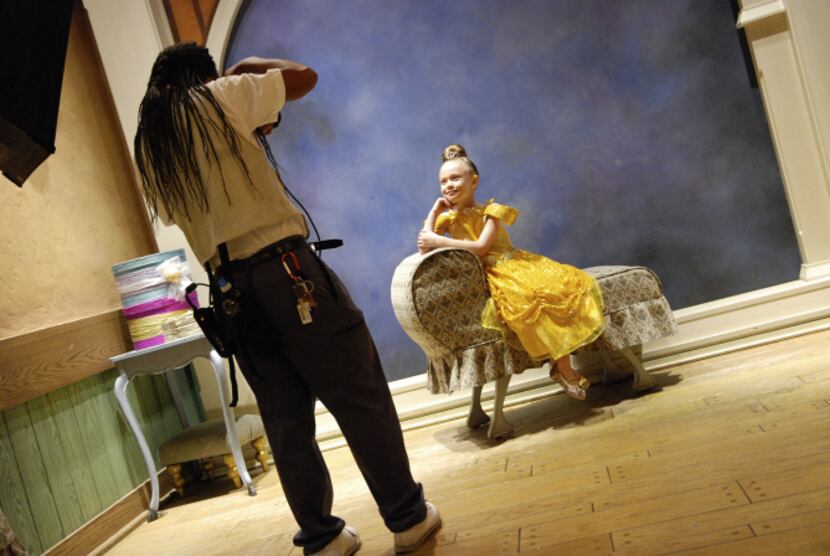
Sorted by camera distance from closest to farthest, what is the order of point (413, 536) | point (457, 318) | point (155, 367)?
point (413, 536) < point (457, 318) < point (155, 367)

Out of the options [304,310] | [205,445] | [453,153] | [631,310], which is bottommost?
[205,445]

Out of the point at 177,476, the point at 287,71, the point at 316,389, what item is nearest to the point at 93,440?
the point at 177,476

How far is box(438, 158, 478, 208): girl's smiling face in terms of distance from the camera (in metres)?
3.48

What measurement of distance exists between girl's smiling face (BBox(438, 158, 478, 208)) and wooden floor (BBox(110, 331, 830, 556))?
3.24ft

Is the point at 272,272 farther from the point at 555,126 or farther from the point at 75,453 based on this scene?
the point at 555,126

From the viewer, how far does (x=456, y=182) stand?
11.4ft

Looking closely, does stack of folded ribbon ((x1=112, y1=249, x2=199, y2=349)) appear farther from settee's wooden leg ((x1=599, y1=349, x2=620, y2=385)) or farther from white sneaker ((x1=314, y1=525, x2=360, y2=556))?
settee's wooden leg ((x1=599, y1=349, x2=620, y2=385))

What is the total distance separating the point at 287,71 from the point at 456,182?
1.47 meters

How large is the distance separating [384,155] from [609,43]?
1191 mm

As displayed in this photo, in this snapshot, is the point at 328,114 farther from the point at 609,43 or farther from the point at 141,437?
the point at 141,437

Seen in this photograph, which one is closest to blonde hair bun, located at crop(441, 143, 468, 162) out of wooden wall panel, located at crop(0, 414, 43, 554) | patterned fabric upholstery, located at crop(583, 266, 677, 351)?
patterned fabric upholstery, located at crop(583, 266, 677, 351)

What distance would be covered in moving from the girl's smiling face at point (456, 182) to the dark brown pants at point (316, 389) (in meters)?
1.41

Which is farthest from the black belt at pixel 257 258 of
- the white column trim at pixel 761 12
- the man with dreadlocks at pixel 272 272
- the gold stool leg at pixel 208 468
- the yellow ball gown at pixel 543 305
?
the white column trim at pixel 761 12

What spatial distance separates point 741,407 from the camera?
2.83 meters
